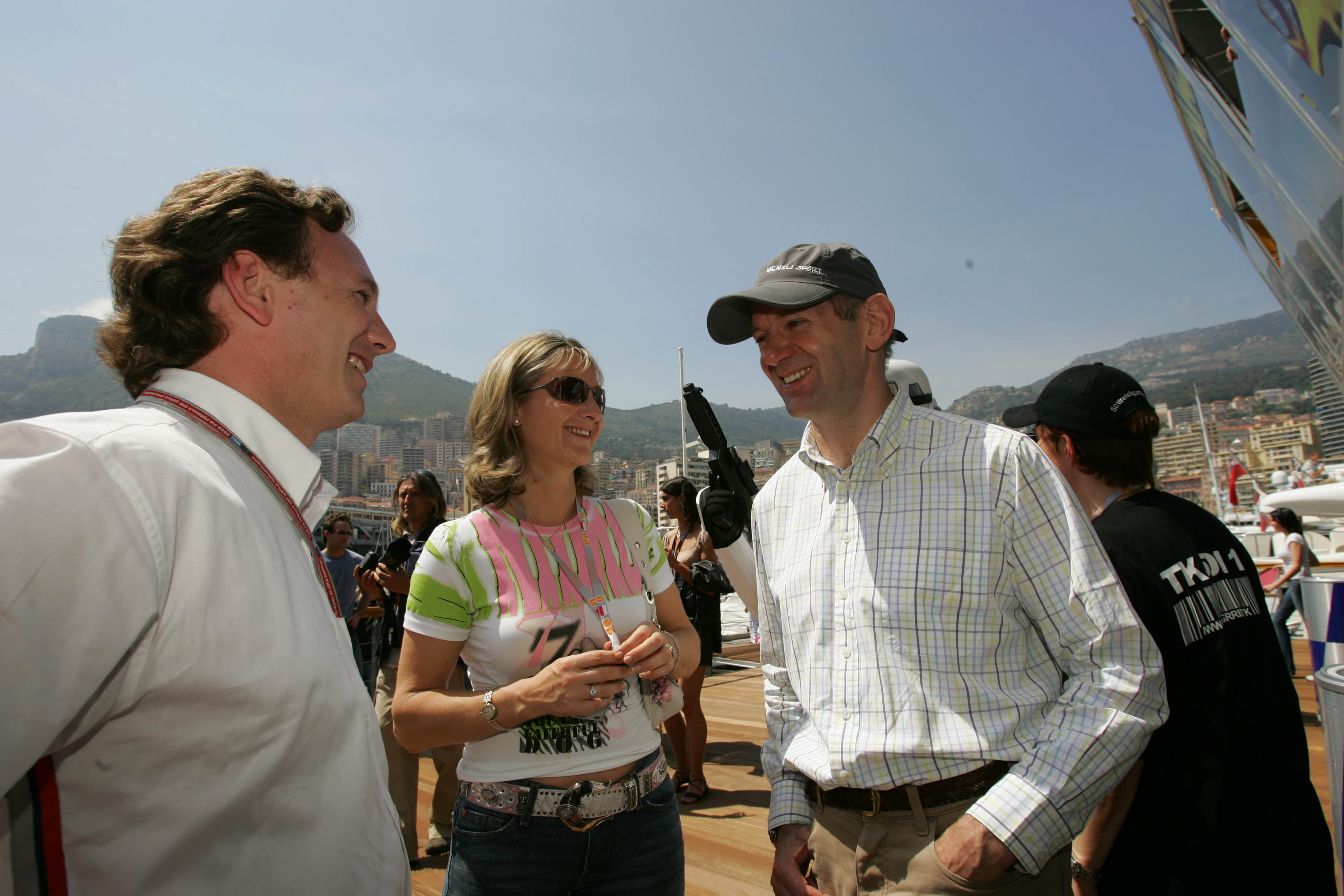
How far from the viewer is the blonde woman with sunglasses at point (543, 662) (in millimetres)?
1567

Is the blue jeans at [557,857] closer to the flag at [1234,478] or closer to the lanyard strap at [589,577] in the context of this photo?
the lanyard strap at [589,577]

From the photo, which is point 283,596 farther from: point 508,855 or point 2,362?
point 2,362

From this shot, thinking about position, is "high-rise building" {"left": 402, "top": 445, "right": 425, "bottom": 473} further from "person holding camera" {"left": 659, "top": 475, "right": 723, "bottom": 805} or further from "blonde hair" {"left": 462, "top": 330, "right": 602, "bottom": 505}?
"blonde hair" {"left": 462, "top": 330, "right": 602, "bottom": 505}

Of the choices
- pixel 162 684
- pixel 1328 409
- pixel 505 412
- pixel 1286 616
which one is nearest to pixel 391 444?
pixel 1328 409

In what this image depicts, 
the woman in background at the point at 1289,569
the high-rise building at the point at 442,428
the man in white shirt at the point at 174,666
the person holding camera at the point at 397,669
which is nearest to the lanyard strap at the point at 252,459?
the man in white shirt at the point at 174,666

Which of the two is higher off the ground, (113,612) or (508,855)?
(113,612)

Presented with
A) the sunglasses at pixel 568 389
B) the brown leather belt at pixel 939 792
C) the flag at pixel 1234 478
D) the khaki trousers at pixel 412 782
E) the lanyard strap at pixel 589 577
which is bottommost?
the flag at pixel 1234 478

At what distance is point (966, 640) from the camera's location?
141cm

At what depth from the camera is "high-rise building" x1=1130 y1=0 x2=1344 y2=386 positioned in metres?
2.30

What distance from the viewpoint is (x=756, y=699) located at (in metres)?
7.01

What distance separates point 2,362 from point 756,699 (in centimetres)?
8134

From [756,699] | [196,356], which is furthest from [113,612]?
[756,699]

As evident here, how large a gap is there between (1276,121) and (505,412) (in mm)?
3747

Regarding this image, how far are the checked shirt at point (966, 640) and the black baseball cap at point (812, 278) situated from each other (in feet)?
1.06
